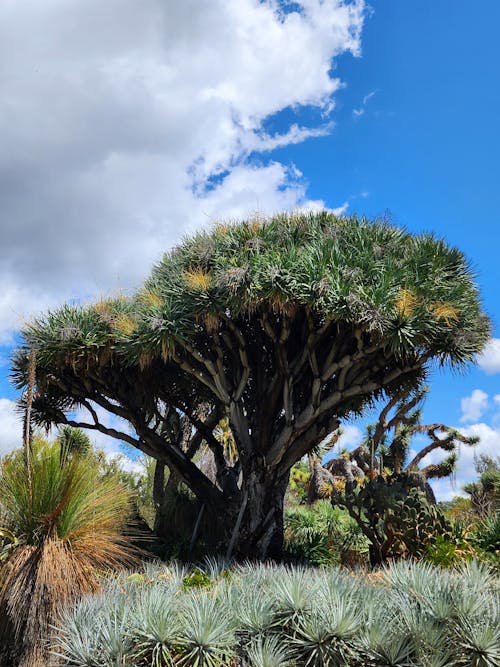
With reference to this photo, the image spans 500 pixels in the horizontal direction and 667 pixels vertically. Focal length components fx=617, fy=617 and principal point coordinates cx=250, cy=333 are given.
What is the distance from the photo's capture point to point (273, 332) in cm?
1035

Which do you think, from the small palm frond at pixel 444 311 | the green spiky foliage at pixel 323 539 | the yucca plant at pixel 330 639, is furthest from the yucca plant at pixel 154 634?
the green spiky foliage at pixel 323 539

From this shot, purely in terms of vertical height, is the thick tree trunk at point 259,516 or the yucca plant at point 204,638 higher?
the thick tree trunk at point 259,516

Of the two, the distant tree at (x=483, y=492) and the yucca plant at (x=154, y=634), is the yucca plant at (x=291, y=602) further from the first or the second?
the distant tree at (x=483, y=492)

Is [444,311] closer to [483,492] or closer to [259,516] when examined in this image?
[259,516]

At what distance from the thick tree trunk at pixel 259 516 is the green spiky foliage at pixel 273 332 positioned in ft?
0.08

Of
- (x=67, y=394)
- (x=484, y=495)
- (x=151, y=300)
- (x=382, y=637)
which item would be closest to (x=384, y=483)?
(x=151, y=300)

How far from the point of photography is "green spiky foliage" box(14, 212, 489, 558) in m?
9.39

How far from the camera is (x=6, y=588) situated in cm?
603

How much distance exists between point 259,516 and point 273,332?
311 centimetres

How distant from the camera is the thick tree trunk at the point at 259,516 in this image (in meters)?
10.3

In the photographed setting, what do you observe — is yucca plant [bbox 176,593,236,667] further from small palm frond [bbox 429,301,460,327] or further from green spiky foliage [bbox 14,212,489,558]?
small palm frond [bbox 429,301,460,327]

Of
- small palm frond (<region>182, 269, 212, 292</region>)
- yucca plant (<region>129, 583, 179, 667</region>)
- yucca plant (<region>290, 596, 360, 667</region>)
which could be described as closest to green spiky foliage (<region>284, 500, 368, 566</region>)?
small palm frond (<region>182, 269, 212, 292</region>)

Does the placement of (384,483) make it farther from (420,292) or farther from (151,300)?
(151,300)

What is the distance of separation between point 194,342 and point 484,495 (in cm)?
1094
